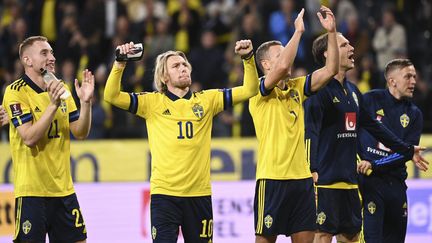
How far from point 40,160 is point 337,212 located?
283 cm

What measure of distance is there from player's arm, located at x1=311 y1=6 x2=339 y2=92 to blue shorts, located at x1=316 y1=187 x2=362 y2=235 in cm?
108

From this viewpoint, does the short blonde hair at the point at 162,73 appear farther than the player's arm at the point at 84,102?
Yes

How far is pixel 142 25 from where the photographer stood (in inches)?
679

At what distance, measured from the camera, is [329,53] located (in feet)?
27.7

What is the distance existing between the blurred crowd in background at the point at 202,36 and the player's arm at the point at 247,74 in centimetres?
656

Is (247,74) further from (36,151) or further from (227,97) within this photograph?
(36,151)

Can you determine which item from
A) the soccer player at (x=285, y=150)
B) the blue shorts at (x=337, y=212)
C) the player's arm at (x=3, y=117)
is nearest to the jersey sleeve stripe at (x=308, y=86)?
the soccer player at (x=285, y=150)

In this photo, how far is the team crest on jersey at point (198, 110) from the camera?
325 inches

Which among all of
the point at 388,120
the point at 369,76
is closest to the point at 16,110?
the point at 388,120

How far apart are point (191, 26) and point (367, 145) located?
7807 mm

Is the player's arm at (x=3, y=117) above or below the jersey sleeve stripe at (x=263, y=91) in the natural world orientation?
below

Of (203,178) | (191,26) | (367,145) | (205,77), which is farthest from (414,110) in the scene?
(191,26)

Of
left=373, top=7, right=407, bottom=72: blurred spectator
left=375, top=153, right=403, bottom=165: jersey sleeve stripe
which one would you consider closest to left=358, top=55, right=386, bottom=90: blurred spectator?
left=373, top=7, right=407, bottom=72: blurred spectator

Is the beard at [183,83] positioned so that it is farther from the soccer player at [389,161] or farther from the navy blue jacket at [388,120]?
the navy blue jacket at [388,120]
